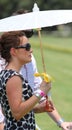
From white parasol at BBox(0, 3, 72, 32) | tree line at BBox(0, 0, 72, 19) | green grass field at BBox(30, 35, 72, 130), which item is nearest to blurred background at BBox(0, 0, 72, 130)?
green grass field at BBox(30, 35, 72, 130)

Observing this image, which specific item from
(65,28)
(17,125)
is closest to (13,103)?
(17,125)

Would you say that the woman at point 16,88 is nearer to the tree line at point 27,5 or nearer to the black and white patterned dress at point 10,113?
the black and white patterned dress at point 10,113

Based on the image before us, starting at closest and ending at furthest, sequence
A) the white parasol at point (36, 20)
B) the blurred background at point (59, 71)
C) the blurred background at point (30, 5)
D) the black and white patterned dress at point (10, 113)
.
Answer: the black and white patterned dress at point (10, 113)
the white parasol at point (36, 20)
the blurred background at point (59, 71)
the blurred background at point (30, 5)

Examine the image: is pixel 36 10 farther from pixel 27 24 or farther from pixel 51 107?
pixel 51 107

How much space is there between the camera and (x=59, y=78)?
49.8ft

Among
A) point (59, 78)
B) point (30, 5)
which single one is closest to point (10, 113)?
point (59, 78)

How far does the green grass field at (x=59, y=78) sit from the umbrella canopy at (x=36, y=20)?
13.0 ft

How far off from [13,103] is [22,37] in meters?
0.60

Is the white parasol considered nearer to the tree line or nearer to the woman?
the woman

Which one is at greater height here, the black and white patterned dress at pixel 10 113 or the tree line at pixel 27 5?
the black and white patterned dress at pixel 10 113

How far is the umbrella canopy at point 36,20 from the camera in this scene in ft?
16.5

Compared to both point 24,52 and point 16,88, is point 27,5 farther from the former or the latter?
point 16,88

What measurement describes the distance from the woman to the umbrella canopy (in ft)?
0.23

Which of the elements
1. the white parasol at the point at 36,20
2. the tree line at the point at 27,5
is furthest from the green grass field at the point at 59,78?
the tree line at the point at 27,5
